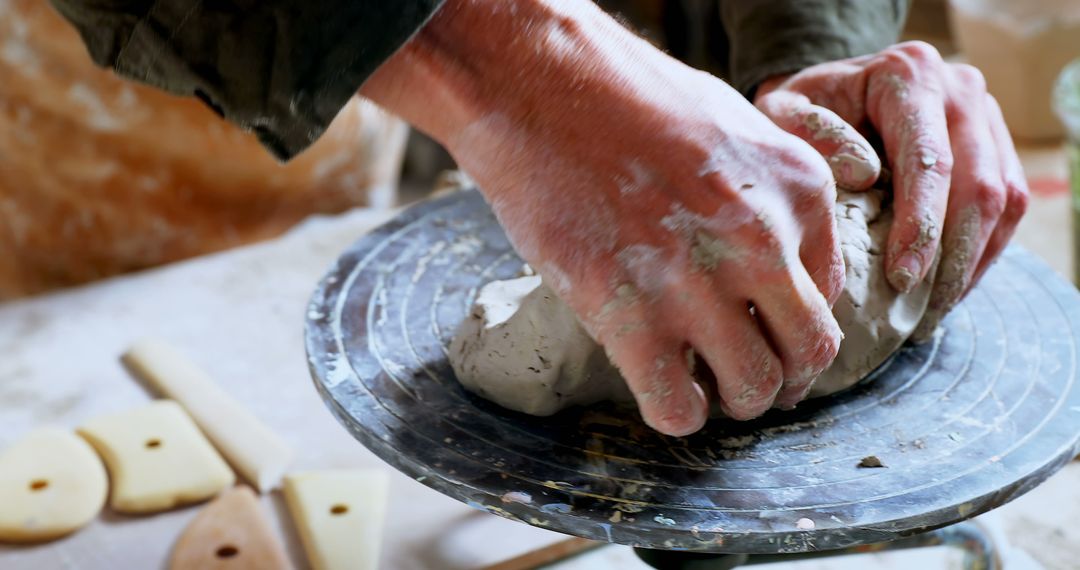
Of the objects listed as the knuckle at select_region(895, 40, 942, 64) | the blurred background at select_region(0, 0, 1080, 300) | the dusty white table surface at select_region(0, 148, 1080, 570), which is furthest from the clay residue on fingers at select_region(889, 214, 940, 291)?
the blurred background at select_region(0, 0, 1080, 300)

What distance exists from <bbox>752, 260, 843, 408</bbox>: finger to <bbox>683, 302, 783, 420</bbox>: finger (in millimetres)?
11

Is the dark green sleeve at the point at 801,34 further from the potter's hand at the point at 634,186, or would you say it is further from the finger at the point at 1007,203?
the potter's hand at the point at 634,186

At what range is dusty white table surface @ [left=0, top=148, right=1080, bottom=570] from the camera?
1.16 m

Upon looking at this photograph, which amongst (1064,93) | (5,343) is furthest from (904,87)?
(5,343)

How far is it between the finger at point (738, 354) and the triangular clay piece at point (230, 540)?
603 millimetres

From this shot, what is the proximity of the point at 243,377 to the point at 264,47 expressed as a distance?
88 cm

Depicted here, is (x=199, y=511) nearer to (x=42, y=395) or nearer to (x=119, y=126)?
(x=42, y=395)

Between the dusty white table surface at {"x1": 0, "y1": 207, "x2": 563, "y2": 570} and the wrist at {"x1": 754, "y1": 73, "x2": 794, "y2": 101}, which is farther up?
the wrist at {"x1": 754, "y1": 73, "x2": 794, "y2": 101}

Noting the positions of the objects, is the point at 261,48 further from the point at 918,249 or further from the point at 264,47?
the point at 918,249

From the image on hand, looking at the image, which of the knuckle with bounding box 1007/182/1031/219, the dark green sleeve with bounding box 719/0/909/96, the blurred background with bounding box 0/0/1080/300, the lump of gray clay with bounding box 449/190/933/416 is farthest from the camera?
the blurred background with bounding box 0/0/1080/300

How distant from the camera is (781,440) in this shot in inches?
32.8

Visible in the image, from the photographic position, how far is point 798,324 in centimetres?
73

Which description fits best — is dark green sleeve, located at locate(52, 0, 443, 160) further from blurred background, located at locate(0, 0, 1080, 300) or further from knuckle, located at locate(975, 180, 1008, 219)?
blurred background, located at locate(0, 0, 1080, 300)

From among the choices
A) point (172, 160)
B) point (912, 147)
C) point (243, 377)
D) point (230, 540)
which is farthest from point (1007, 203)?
point (172, 160)
